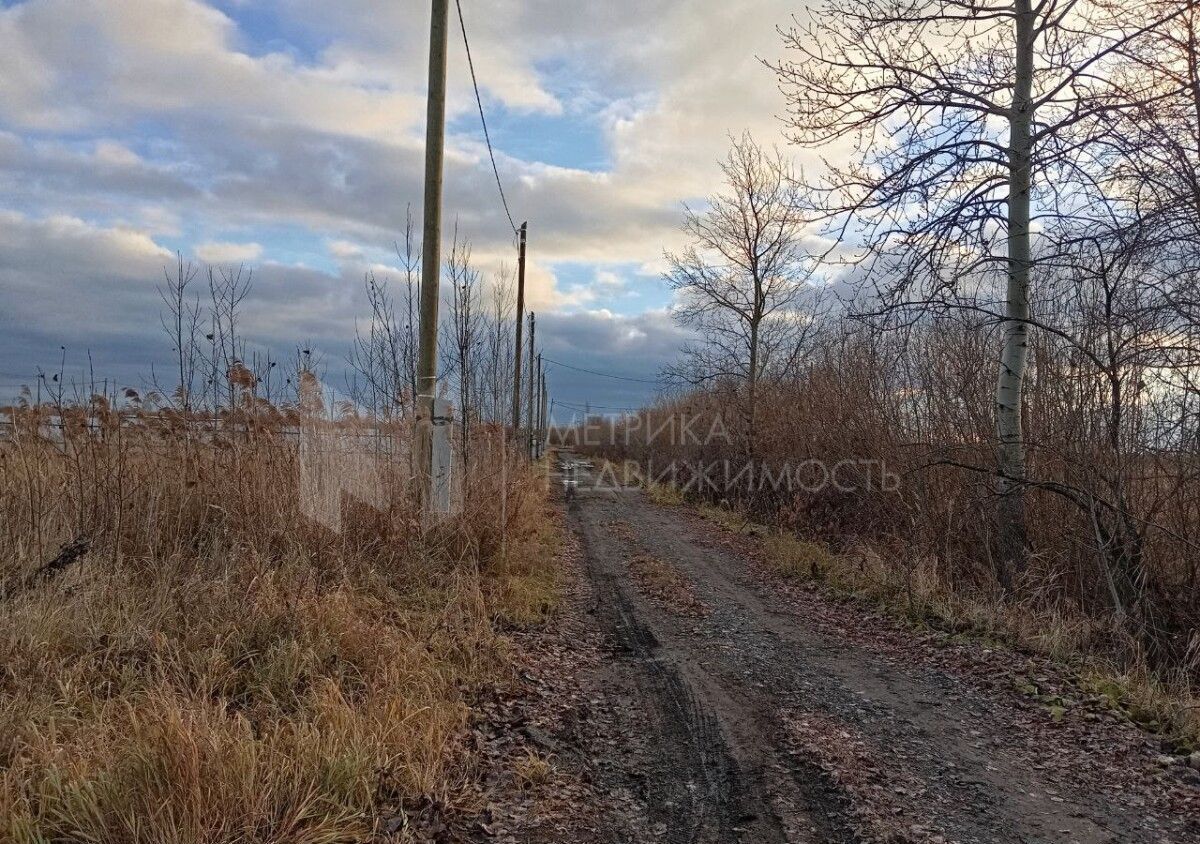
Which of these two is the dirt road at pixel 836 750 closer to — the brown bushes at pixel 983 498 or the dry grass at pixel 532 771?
the dry grass at pixel 532 771

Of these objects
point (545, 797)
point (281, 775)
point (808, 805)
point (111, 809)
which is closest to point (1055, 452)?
point (808, 805)

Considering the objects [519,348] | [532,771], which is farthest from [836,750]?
[519,348]

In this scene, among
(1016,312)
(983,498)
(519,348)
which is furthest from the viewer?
(519,348)

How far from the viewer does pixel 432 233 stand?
7.34 m

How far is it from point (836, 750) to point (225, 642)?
142 inches

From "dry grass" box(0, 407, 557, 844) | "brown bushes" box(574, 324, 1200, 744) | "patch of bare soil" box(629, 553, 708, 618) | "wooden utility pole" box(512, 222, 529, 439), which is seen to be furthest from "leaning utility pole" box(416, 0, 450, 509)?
"wooden utility pole" box(512, 222, 529, 439)

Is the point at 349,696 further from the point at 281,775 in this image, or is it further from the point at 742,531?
the point at 742,531

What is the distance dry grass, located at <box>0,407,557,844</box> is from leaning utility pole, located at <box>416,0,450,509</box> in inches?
30.8

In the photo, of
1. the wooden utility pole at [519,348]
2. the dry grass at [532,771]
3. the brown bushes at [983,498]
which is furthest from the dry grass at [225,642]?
the wooden utility pole at [519,348]

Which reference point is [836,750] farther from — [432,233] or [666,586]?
[432,233]

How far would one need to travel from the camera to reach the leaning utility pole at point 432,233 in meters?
7.31

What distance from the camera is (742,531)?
42.0 feet

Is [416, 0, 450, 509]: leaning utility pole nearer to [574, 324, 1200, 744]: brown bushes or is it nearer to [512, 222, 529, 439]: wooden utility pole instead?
[574, 324, 1200, 744]: brown bushes

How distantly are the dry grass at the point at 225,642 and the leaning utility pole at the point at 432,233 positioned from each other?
78 cm
